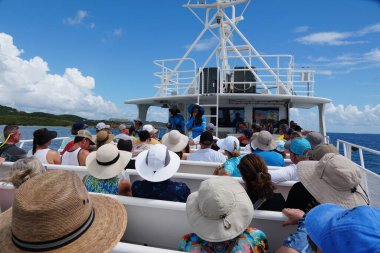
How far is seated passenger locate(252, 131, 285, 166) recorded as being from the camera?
150 inches

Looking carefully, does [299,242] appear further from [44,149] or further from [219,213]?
[44,149]

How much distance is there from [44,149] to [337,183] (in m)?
4.03

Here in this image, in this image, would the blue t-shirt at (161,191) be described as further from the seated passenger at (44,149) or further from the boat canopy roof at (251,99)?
the boat canopy roof at (251,99)

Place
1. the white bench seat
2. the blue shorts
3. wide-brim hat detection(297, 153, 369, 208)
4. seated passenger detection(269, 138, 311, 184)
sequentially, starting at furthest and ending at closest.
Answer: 1. seated passenger detection(269, 138, 311, 184)
2. the white bench seat
3. wide-brim hat detection(297, 153, 369, 208)
4. the blue shorts

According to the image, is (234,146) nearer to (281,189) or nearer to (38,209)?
(281,189)

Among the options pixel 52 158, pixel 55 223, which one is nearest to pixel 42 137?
pixel 52 158

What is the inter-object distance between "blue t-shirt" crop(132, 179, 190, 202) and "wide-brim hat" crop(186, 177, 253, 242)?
2.61ft

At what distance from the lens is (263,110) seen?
10.6 metres

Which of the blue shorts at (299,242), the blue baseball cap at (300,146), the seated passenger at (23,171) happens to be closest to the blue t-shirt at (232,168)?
the blue baseball cap at (300,146)

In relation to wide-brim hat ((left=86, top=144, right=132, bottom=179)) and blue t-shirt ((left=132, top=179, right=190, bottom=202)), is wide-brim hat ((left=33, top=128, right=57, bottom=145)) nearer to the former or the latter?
wide-brim hat ((left=86, top=144, right=132, bottom=179))

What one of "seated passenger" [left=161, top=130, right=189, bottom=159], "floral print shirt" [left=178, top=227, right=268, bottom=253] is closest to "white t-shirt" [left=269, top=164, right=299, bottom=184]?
"floral print shirt" [left=178, top=227, right=268, bottom=253]

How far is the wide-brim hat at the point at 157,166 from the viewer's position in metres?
2.45

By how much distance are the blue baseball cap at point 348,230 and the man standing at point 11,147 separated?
14.8 feet

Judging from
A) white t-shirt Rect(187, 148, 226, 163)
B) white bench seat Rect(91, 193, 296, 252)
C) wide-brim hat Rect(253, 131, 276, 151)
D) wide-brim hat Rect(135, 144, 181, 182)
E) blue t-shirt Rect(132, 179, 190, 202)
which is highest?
wide-brim hat Rect(253, 131, 276, 151)
